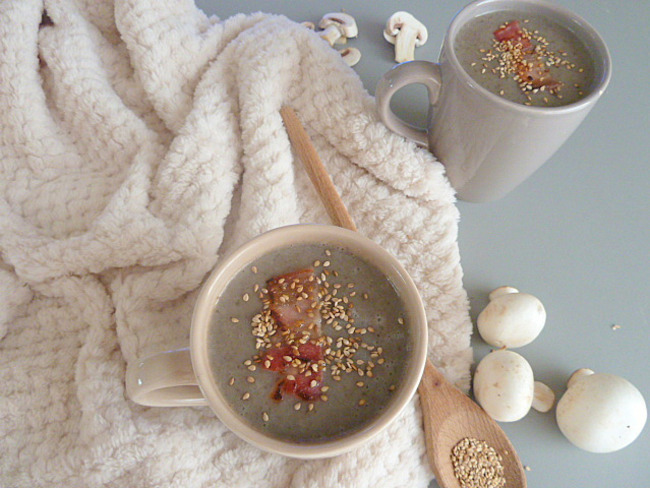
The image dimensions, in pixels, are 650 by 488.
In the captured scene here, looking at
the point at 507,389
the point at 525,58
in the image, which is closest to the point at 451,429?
the point at 507,389

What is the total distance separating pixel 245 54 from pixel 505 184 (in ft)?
1.64

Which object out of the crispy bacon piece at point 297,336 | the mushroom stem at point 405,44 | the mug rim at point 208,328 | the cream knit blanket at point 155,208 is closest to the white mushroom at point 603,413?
the cream knit blanket at point 155,208

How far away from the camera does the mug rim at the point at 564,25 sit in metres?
0.77

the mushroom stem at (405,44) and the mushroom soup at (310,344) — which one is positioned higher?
the mushroom stem at (405,44)

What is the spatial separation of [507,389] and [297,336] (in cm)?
34

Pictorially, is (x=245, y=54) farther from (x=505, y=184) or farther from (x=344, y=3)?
(x=505, y=184)

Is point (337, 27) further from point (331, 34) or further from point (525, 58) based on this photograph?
point (525, 58)

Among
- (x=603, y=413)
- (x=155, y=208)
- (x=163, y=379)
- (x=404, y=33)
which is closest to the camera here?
(x=163, y=379)

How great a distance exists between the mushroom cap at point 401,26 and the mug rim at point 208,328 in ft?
1.78

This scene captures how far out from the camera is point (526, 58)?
86cm

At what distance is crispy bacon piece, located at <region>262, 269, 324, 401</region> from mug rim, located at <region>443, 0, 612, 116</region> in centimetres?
34

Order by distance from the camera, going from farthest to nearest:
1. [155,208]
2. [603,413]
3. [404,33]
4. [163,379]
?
1. [404,33]
2. [155,208]
3. [603,413]
4. [163,379]

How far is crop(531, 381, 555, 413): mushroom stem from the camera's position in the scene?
89 cm

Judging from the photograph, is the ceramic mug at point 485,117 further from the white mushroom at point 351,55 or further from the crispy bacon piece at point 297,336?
the crispy bacon piece at point 297,336
